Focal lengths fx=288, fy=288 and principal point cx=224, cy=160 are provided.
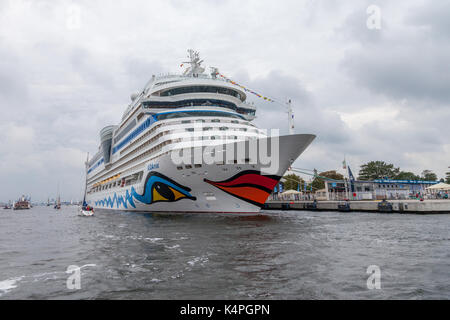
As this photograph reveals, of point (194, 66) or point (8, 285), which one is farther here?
point (194, 66)

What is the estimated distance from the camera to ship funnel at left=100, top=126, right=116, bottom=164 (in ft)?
154

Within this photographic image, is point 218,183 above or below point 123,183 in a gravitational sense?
below

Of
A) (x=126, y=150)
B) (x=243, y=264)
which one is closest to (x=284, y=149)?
(x=243, y=264)

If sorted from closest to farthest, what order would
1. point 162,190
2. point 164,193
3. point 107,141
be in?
1. point 164,193
2. point 162,190
3. point 107,141

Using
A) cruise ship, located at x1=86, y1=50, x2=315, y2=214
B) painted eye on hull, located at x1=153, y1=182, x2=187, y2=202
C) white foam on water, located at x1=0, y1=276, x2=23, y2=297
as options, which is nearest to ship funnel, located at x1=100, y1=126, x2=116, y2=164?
cruise ship, located at x1=86, y1=50, x2=315, y2=214

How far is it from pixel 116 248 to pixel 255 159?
35.8 ft

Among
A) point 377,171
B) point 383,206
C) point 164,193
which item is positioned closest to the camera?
point 164,193

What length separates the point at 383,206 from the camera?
1202 inches

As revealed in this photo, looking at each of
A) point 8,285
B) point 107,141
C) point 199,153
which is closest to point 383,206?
point 199,153

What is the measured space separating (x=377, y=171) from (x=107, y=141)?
6258cm

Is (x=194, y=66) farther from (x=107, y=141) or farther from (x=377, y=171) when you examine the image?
(x=377, y=171)
